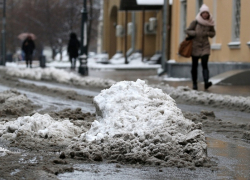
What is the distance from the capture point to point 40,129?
254 inches

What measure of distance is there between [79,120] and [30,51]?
23.9 metres

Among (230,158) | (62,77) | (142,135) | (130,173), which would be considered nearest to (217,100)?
(230,158)

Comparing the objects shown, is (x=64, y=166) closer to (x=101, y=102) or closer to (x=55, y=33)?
(x=101, y=102)

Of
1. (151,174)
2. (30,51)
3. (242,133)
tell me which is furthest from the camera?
(30,51)

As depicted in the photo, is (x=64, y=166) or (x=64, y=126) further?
(x=64, y=126)

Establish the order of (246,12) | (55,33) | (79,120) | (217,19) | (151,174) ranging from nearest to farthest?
(151,174), (79,120), (246,12), (217,19), (55,33)

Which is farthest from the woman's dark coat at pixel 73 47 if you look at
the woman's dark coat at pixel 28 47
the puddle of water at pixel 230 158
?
A: the puddle of water at pixel 230 158

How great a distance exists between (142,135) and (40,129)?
4.98 ft

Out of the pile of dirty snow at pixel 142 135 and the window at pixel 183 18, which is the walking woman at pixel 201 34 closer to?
the pile of dirty snow at pixel 142 135

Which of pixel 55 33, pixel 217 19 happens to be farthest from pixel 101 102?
pixel 55 33

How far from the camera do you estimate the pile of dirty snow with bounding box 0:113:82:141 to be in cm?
625

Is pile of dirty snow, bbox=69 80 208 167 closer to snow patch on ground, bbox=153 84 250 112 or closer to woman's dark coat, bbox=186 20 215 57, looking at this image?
snow patch on ground, bbox=153 84 250 112

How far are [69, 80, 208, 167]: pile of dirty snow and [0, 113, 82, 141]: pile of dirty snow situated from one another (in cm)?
42

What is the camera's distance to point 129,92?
6.28 metres
